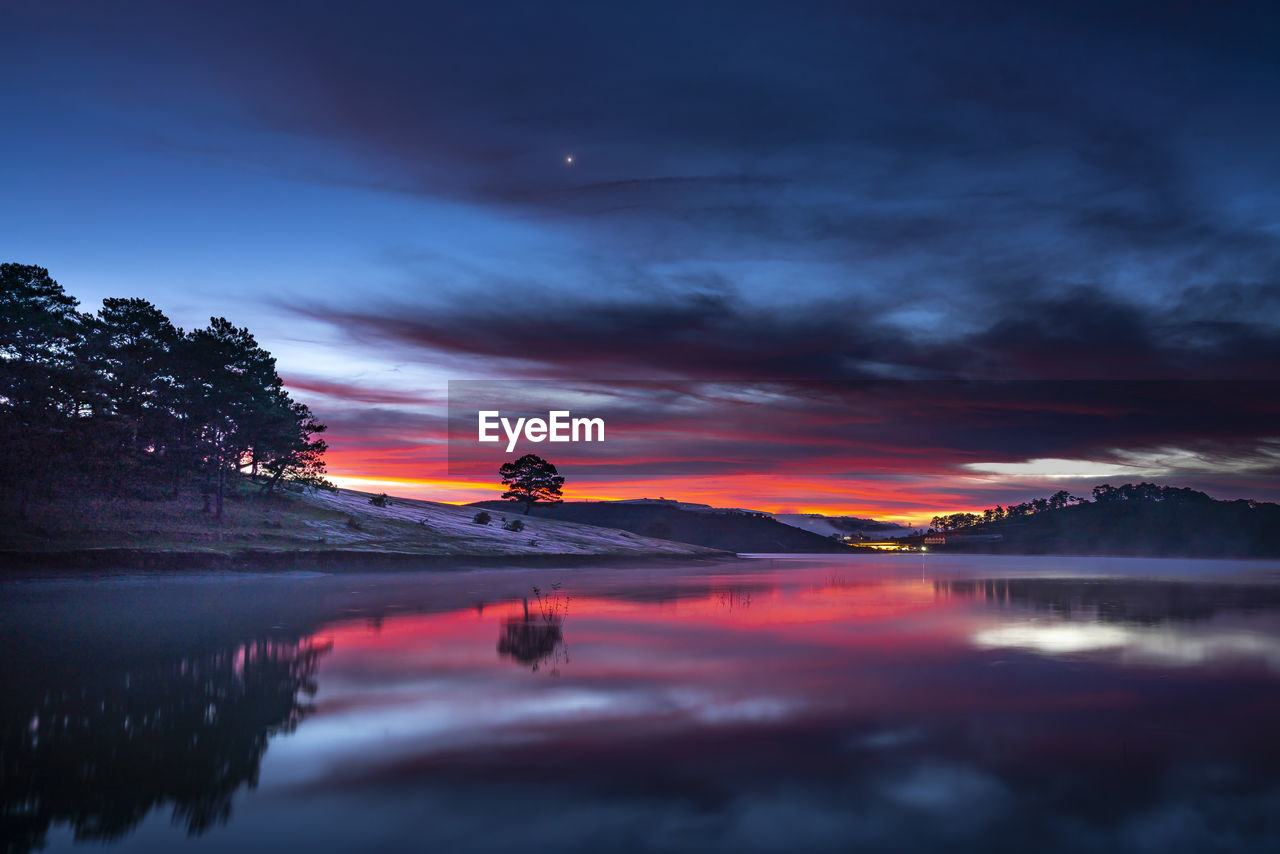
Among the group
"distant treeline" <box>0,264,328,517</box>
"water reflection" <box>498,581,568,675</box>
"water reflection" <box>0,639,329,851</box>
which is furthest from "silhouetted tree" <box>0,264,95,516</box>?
"water reflection" <box>0,639,329,851</box>

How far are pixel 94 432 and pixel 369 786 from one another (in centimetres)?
5613

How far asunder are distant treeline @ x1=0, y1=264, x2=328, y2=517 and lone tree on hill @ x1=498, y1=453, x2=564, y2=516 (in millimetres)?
56893

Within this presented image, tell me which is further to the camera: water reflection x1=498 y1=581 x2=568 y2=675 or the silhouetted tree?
the silhouetted tree

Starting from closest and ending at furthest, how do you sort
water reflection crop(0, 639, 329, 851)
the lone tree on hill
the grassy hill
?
water reflection crop(0, 639, 329, 851) < the grassy hill < the lone tree on hill

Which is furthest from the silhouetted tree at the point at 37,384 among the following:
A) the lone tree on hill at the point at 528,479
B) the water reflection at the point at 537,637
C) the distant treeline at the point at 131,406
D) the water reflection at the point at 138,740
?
the lone tree on hill at the point at 528,479

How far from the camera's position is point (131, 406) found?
62125mm

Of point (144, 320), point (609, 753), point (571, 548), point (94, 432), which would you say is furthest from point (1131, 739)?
point (571, 548)

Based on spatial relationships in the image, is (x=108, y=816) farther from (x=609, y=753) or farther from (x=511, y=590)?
(x=511, y=590)

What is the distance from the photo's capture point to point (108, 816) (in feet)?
31.2

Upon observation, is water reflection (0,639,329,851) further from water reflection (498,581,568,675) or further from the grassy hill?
the grassy hill

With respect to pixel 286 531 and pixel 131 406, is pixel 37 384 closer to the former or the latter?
pixel 131 406

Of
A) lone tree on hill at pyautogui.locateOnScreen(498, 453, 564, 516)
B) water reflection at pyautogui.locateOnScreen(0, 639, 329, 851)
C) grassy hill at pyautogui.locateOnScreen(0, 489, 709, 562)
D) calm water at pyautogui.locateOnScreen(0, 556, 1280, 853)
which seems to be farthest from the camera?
lone tree on hill at pyautogui.locateOnScreen(498, 453, 564, 516)

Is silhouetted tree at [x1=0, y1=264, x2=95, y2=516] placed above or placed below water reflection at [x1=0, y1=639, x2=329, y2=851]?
above

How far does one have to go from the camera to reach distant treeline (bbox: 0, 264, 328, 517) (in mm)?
52312
